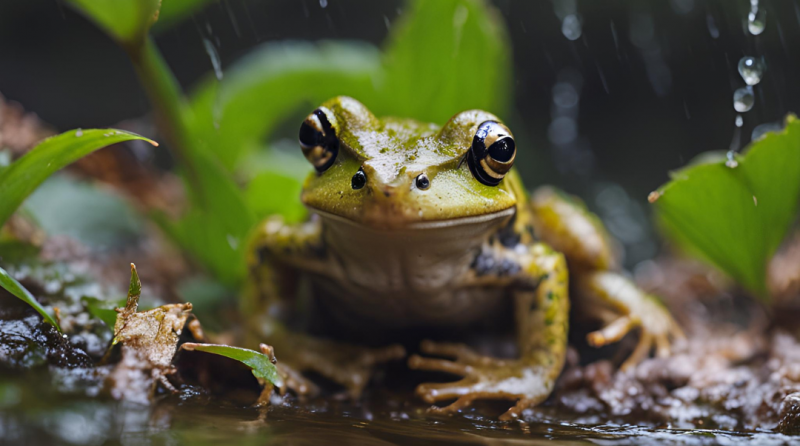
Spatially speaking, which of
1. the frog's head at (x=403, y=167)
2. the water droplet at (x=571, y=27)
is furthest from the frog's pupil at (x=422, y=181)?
the water droplet at (x=571, y=27)

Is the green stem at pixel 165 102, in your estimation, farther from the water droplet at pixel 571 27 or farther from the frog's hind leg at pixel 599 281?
the water droplet at pixel 571 27

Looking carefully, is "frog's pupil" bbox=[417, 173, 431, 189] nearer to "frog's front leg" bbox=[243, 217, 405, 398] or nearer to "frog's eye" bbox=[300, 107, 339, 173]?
"frog's eye" bbox=[300, 107, 339, 173]

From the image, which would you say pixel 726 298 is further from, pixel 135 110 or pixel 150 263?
pixel 135 110

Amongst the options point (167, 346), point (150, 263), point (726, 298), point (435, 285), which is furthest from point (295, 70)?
point (726, 298)

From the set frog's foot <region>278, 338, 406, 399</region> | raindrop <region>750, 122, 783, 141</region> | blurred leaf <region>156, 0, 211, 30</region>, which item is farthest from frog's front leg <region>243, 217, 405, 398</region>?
raindrop <region>750, 122, 783, 141</region>

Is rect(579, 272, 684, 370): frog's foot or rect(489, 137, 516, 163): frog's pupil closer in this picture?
rect(489, 137, 516, 163): frog's pupil

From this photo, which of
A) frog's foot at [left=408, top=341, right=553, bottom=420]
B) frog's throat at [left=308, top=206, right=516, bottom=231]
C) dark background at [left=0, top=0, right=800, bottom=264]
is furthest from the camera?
dark background at [left=0, top=0, right=800, bottom=264]
